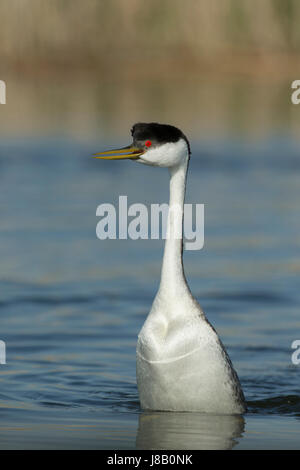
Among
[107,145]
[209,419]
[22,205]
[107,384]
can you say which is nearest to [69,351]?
[107,384]

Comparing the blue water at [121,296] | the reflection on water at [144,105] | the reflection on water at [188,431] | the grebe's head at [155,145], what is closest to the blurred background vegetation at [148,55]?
the reflection on water at [144,105]

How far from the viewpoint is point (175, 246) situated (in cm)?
796

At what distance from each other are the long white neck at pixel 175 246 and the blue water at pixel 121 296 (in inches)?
33.3

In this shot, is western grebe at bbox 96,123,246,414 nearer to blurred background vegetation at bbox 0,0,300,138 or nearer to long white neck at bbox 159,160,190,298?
long white neck at bbox 159,160,190,298

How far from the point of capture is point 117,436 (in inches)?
304

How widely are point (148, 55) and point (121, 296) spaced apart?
2060cm

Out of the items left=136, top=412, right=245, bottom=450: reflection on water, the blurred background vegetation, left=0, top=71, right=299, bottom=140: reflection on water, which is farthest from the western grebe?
the blurred background vegetation

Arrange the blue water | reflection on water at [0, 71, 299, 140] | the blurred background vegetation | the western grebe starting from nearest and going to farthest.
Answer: the western grebe, the blue water, reflection on water at [0, 71, 299, 140], the blurred background vegetation

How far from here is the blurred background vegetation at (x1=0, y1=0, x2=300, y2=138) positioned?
1123 inches

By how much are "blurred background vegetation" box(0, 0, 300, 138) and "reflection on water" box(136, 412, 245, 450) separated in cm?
1877

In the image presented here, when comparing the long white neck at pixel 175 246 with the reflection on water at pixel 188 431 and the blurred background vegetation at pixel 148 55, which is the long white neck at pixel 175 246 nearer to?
the reflection on water at pixel 188 431

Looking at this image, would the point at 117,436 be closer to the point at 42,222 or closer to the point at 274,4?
the point at 42,222

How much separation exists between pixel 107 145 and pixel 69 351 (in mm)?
13108

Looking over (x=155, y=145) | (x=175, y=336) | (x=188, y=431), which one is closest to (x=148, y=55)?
(x=155, y=145)
